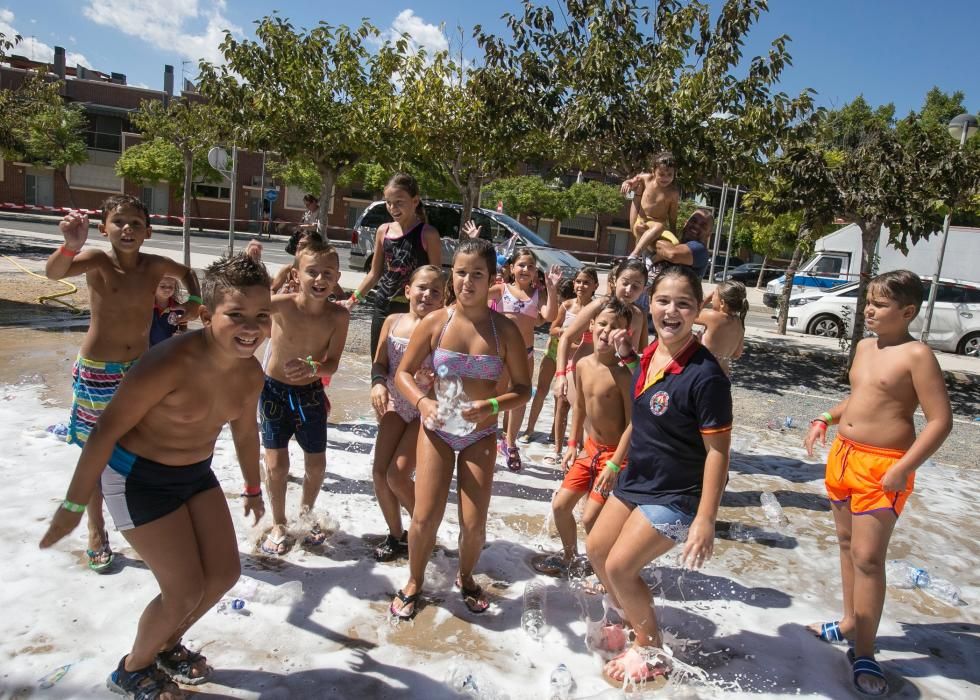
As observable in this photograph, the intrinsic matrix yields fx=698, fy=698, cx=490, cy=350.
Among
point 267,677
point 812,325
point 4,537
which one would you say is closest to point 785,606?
point 267,677

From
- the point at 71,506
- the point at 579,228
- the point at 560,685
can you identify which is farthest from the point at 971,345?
the point at 579,228

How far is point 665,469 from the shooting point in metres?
2.91

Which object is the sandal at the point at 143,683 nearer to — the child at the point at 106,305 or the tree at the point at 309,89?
the child at the point at 106,305

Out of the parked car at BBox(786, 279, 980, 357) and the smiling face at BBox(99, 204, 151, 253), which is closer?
the smiling face at BBox(99, 204, 151, 253)

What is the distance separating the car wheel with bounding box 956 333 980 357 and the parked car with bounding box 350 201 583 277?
820 cm

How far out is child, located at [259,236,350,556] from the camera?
3873 millimetres

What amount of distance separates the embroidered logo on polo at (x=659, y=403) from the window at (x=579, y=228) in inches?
1905

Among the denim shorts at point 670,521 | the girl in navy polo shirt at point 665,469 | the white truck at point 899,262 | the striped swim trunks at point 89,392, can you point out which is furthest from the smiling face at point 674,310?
the white truck at point 899,262

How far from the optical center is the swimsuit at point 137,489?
2.52 m

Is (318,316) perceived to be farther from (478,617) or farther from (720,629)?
(720,629)

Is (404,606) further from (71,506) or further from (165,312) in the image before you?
(165,312)

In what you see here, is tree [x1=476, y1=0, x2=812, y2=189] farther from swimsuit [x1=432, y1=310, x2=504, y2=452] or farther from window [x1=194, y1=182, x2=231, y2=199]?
window [x1=194, y1=182, x2=231, y2=199]

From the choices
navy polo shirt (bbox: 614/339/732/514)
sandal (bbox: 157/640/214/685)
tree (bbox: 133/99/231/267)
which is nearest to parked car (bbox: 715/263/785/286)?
tree (bbox: 133/99/231/267)

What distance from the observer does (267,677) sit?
289 cm
